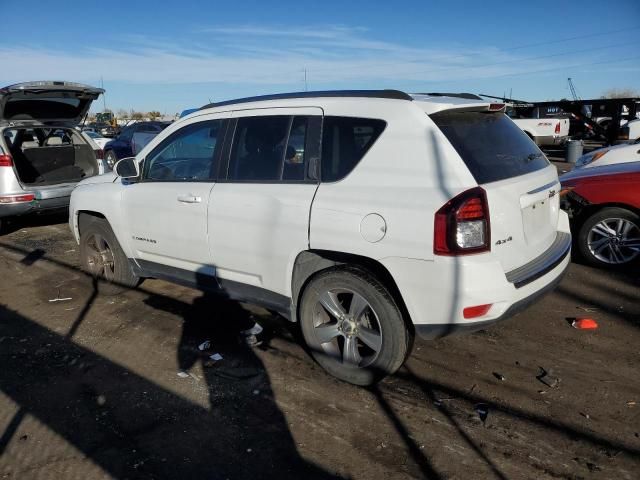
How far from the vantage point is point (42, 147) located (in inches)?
347

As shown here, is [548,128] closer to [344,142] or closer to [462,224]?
[344,142]

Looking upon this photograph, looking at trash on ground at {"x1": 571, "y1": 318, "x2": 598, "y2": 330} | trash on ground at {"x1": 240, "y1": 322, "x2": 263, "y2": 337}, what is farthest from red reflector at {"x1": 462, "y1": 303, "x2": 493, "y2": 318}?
trash on ground at {"x1": 240, "y1": 322, "x2": 263, "y2": 337}

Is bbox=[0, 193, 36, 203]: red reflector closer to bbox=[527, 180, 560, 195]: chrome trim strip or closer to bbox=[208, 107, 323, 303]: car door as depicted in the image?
bbox=[208, 107, 323, 303]: car door

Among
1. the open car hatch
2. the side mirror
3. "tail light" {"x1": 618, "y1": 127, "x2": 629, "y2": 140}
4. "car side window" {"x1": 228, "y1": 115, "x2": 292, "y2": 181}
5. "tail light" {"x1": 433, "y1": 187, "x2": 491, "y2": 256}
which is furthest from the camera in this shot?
"tail light" {"x1": 618, "y1": 127, "x2": 629, "y2": 140}

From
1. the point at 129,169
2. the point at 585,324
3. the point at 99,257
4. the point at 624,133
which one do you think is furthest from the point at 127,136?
the point at 585,324

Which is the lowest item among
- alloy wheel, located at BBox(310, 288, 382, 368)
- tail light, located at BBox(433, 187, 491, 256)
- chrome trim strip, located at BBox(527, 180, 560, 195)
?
alloy wheel, located at BBox(310, 288, 382, 368)

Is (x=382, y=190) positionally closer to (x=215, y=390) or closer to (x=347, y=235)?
(x=347, y=235)

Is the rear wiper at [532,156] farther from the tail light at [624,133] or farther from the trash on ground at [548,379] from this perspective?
the tail light at [624,133]

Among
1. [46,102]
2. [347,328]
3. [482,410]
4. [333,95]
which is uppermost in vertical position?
[46,102]

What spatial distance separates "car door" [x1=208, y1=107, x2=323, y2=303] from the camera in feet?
11.6

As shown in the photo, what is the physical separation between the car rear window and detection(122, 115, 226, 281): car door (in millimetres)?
1848

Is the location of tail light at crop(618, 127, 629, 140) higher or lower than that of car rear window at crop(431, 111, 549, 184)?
lower

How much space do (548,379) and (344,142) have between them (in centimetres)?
211

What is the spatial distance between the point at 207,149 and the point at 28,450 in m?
2.45
